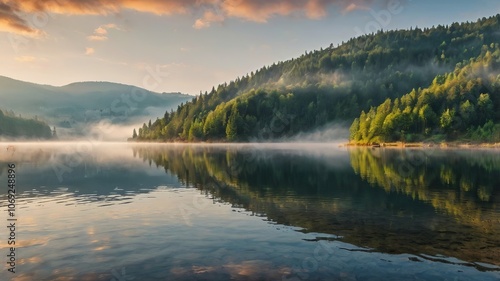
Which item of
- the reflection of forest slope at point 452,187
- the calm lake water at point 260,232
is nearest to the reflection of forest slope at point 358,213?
the calm lake water at point 260,232

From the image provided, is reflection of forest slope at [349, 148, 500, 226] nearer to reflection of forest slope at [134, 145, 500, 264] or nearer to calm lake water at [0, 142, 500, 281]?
calm lake water at [0, 142, 500, 281]

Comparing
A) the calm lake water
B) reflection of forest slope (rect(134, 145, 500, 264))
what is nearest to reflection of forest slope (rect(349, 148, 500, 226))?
the calm lake water

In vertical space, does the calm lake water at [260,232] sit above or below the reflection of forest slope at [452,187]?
below

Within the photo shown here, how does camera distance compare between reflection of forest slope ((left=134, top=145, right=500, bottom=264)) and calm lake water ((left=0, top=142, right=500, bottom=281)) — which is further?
reflection of forest slope ((left=134, top=145, right=500, bottom=264))

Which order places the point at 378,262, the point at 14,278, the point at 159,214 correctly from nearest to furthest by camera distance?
1. the point at 14,278
2. the point at 378,262
3. the point at 159,214

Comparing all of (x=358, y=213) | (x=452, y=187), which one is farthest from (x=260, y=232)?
(x=452, y=187)

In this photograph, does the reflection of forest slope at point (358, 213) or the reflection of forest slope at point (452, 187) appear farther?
the reflection of forest slope at point (452, 187)

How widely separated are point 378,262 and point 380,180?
45691 mm

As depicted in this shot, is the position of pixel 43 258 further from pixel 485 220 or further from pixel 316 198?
pixel 485 220

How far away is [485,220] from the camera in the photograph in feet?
120

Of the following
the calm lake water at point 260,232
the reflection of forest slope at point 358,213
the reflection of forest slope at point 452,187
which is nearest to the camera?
the calm lake water at point 260,232

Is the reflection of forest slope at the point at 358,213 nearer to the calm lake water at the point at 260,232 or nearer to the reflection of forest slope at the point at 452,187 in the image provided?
the calm lake water at the point at 260,232

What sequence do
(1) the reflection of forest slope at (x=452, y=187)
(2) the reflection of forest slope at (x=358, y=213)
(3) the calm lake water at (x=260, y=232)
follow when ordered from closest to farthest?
(3) the calm lake water at (x=260, y=232) < (2) the reflection of forest slope at (x=358, y=213) < (1) the reflection of forest slope at (x=452, y=187)

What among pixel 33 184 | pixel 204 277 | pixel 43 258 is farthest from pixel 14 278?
pixel 33 184
